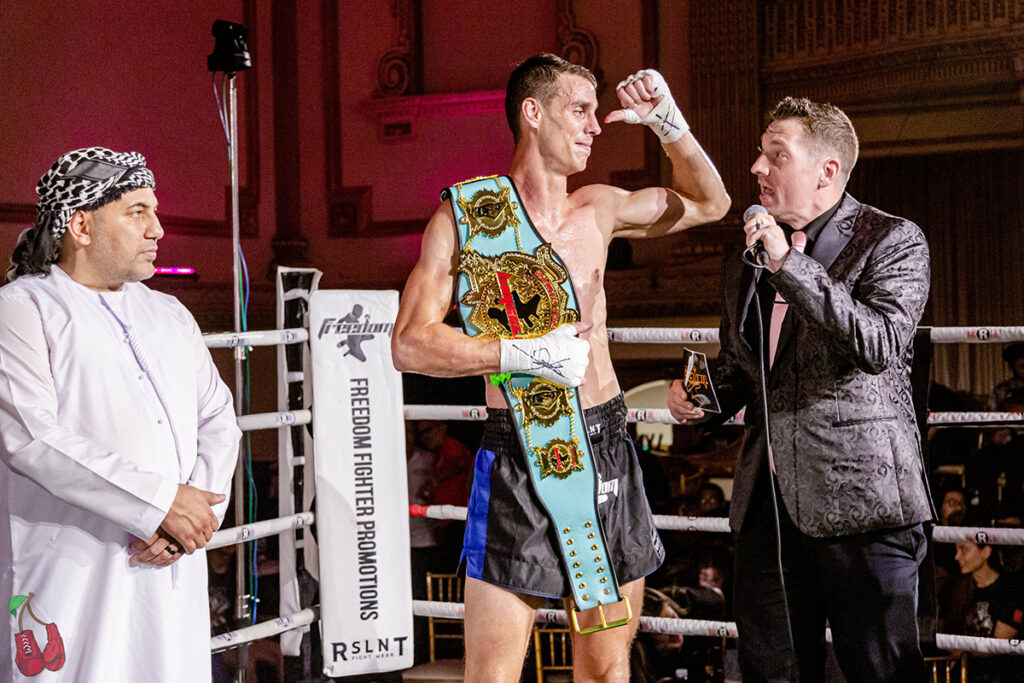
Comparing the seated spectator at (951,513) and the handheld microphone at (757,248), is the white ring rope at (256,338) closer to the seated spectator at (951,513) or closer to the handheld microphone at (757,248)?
the handheld microphone at (757,248)

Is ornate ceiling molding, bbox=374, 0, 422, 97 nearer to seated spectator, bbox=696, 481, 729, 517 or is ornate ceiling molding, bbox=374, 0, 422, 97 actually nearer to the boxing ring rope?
seated spectator, bbox=696, 481, 729, 517

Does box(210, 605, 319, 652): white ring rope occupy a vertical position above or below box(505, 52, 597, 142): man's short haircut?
below

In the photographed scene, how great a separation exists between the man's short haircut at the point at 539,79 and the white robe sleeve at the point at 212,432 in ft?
2.55

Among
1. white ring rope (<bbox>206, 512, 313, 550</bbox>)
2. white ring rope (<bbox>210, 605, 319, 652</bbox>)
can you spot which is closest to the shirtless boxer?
white ring rope (<bbox>206, 512, 313, 550</bbox>)

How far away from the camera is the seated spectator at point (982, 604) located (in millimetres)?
3344

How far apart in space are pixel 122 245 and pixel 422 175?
4747 mm

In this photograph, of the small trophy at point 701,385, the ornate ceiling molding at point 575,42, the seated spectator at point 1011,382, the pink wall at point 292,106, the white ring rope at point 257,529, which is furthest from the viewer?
the ornate ceiling molding at point 575,42

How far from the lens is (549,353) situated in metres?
1.80

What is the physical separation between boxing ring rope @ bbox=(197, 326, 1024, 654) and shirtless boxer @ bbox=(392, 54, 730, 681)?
0.52 metres

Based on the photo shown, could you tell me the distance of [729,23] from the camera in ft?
19.9

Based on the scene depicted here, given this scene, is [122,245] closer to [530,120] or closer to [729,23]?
[530,120]

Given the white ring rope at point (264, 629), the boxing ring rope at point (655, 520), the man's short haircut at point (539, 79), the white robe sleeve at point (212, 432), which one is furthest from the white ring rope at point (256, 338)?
the man's short haircut at point (539, 79)

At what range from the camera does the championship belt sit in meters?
1.90

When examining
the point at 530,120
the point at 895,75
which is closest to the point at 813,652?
the point at 530,120
